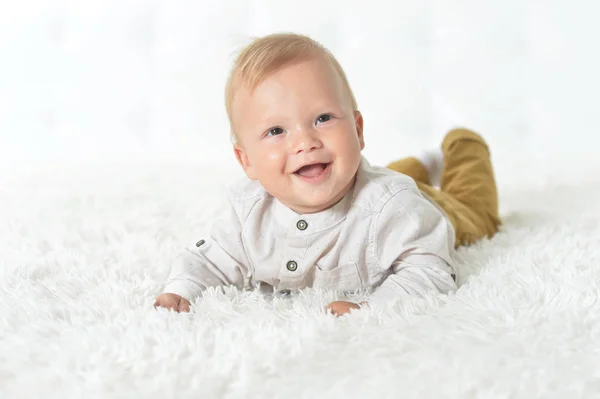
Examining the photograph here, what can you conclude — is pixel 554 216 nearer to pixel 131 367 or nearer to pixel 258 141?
pixel 258 141

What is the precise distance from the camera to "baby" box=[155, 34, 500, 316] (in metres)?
1.07

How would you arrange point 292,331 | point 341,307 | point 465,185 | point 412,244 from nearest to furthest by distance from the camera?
1. point 292,331
2. point 341,307
3. point 412,244
4. point 465,185

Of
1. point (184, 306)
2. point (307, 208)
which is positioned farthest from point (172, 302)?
point (307, 208)

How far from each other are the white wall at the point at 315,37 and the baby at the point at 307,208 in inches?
41.9

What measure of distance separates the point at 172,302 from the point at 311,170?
10.3 inches

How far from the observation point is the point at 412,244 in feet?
3.61

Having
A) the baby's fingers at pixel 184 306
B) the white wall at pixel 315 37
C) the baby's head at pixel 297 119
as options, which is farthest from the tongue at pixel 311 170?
the white wall at pixel 315 37

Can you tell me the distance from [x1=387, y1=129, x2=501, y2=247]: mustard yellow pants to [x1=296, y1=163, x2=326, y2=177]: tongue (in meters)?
0.35

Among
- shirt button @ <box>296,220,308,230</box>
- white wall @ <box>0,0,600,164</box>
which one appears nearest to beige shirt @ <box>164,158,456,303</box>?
shirt button @ <box>296,220,308,230</box>

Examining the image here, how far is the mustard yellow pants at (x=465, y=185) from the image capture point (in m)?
1.37

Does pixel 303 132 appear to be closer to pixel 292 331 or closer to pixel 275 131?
pixel 275 131

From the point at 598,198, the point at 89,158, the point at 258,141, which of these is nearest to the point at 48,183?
the point at 89,158

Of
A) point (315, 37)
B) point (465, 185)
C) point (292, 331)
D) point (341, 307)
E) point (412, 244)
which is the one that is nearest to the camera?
point (292, 331)

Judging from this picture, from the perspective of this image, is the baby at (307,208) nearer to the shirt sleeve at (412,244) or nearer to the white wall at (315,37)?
the shirt sleeve at (412,244)
